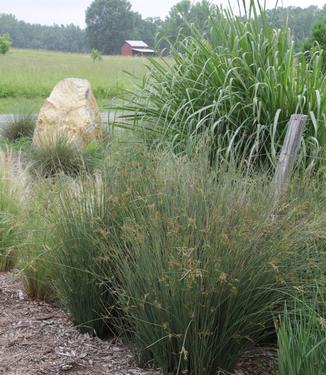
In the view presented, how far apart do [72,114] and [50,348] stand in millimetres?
7665

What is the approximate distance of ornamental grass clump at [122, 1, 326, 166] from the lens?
4.79 meters

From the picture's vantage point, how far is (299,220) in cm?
281

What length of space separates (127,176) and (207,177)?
0.46m

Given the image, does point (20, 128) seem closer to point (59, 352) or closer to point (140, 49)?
point (140, 49)

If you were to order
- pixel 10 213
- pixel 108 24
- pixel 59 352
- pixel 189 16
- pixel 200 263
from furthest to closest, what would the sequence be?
1. pixel 108 24
2. pixel 189 16
3. pixel 10 213
4. pixel 59 352
5. pixel 200 263

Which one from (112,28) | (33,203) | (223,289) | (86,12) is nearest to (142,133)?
(33,203)

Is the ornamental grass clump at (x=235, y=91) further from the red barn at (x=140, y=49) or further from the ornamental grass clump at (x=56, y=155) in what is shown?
the ornamental grass clump at (x=56, y=155)

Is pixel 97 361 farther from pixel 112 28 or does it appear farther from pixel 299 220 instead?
pixel 112 28

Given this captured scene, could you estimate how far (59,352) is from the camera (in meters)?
2.87

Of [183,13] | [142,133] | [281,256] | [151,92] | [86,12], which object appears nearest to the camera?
[281,256]

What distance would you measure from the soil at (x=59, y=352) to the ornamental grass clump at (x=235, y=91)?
181 centimetres

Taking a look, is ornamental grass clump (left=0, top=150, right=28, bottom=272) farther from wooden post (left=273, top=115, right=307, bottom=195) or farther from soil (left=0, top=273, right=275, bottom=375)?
wooden post (left=273, top=115, right=307, bottom=195)

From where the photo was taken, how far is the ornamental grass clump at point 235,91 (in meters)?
4.79

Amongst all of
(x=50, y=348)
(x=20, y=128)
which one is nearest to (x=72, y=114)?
(x=20, y=128)
